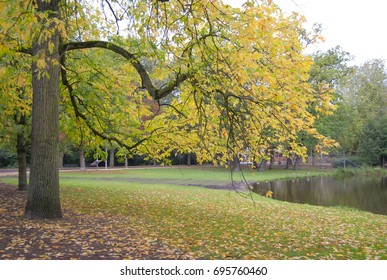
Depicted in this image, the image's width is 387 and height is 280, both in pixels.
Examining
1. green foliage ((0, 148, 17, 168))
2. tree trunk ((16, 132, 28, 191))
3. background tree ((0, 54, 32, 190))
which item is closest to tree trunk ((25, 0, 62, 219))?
background tree ((0, 54, 32, 190))

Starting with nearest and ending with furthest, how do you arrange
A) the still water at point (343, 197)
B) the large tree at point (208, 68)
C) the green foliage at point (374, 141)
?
the large tree at point (208, 68), the still water at point (343, 197), the green foliage at point (374, 141)

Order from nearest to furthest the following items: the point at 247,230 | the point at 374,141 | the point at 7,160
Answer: the point at 247,230 → the point at 7,160 → the point at 374,141

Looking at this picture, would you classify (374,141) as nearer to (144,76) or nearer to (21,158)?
Result: (21,158)

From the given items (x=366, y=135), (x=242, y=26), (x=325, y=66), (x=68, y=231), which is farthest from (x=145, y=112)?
(x=366, y=135)

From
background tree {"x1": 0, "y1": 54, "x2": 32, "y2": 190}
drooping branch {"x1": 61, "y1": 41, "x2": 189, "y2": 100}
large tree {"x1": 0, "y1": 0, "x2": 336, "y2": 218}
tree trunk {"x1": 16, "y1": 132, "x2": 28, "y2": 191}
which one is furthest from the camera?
tree trunk {"x1": 16, "y1": 132, "x2": 28, "y2": 191}

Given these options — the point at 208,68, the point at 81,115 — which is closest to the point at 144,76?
the point at 208,68

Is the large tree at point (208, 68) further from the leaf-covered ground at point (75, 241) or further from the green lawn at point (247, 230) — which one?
the green lawn at point (247, 230)

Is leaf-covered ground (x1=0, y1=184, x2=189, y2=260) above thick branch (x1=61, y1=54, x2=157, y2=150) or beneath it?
beneath

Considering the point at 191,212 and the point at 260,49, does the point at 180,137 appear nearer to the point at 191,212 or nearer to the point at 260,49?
the point at 191,212

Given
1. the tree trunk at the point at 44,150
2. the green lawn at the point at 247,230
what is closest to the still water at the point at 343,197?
the green lawn at the point at 247,230

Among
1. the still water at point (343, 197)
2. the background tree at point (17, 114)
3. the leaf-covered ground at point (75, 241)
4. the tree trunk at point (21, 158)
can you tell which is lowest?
the still water at point (343, 197)

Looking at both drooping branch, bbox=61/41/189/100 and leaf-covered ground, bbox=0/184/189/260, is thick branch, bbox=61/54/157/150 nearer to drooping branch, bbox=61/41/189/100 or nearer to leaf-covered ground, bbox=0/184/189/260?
drooping branch, bbox=61/41/189/100

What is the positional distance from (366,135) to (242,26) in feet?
142
